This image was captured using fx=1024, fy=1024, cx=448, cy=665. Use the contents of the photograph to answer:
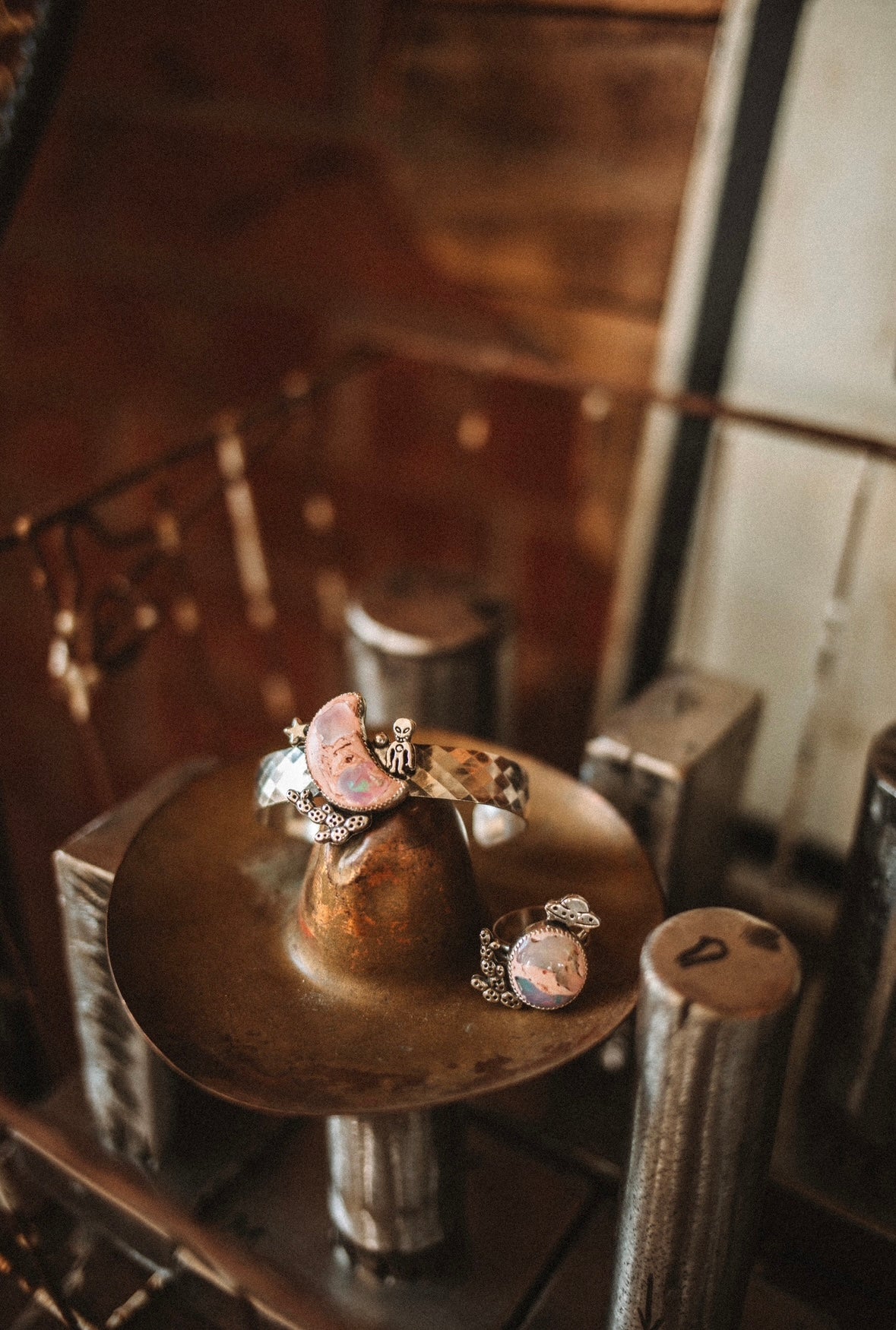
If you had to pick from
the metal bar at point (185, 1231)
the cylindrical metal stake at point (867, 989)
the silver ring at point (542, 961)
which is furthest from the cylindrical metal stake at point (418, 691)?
the cylindrical metal stake at point (867, 989)

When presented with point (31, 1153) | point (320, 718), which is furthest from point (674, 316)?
point (31, 1153)

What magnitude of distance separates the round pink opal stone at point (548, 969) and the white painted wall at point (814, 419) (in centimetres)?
80

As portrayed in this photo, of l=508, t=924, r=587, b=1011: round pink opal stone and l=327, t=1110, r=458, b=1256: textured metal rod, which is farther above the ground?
l=508, t=924, r=587, b=1011: round pink opal stone

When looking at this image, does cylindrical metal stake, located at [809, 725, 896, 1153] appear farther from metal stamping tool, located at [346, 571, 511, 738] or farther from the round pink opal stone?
metal stamping tool, located at [346, 571, 511, 738]

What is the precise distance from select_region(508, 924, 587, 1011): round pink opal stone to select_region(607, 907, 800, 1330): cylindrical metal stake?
56 mm

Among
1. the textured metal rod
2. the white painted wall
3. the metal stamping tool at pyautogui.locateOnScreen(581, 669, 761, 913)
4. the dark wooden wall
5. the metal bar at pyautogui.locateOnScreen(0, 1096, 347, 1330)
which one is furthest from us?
the dark wooden wall

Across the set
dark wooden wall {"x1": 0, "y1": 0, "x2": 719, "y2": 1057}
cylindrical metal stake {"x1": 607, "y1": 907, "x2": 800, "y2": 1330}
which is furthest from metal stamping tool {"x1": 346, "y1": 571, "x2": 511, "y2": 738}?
cylindrical metal stake {"x1": 607, "y1": 907, "x2": 800, "y2": 1330}

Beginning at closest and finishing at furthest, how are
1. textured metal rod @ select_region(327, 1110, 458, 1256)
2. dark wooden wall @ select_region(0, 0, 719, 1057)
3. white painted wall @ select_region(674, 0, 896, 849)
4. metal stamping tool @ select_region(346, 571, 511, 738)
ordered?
textured metal rod @ select_region(327, 1110, 458, 1256) < white painted wall @ select_region(674, 0, 896, 849) < metal stamping tool @ select_region(346, 571, 511, 738) < dark wooden wall @ select_region(0, 0, 719, 1057)

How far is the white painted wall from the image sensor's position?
1213mm

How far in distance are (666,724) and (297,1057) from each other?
1.92 feet

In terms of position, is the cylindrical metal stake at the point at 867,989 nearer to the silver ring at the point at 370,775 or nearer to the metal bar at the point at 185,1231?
the silver ring at the point at 370,775

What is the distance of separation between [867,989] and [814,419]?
2.44ft

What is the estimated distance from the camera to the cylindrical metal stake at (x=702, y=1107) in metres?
0.64

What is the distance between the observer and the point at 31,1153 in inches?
44.7
